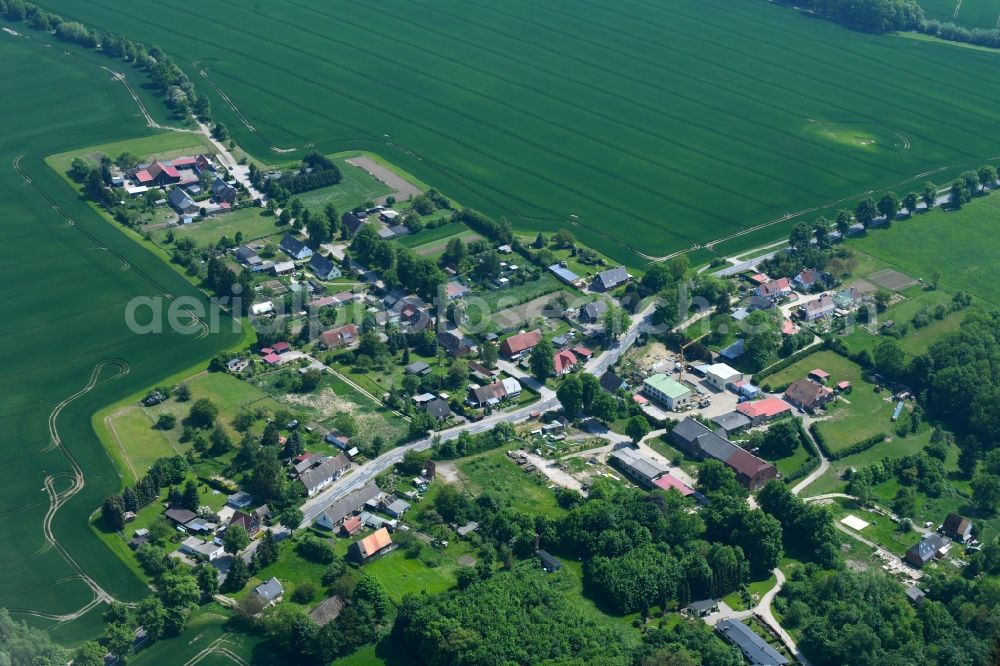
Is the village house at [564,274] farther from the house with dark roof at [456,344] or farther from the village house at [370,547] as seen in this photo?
the village house at [370,547]

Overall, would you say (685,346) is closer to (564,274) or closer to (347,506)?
(564,274)

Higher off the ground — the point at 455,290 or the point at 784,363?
the point at 784,363

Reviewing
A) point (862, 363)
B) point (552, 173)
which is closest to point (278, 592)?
point (862, 363)

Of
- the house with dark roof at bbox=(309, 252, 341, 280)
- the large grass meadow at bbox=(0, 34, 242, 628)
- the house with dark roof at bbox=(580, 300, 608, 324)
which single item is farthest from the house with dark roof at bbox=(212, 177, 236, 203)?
the house with dark roof at bbox=(580, 300, 608, 324)

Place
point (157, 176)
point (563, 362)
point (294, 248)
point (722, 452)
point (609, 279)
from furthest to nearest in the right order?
point (157, 176)
point (294, 248)
point (609, 279)
point (563, 362)
point (722, 452)

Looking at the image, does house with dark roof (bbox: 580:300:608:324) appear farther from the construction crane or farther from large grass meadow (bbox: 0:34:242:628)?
large grass meadow (bbox: 0:34:242:628)

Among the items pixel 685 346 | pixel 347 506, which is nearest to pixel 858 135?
pixel 685 346

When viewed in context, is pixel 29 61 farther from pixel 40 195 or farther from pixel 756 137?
pixel 756 137
